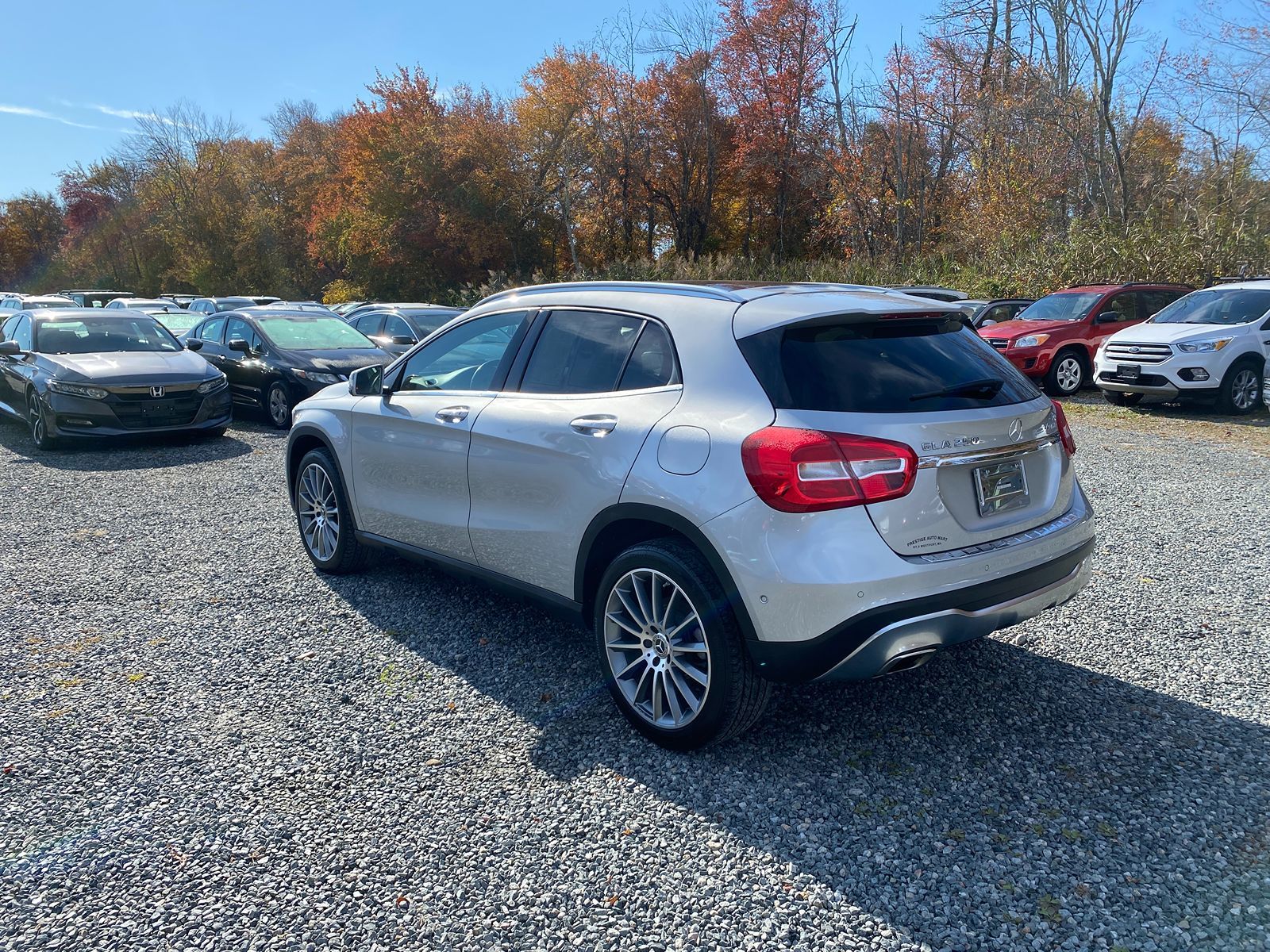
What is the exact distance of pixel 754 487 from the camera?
2.99m

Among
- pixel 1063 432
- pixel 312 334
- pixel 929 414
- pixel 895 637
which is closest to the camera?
pixel 895 637

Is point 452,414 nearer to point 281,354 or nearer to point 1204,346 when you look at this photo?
point 281,354

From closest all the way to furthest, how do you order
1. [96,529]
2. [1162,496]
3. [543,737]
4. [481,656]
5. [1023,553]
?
[1023,553]
[543,737]
[481,656]
[96,529]
[1162,496]

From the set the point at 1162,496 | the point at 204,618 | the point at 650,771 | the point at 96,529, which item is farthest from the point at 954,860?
the point at 96,529

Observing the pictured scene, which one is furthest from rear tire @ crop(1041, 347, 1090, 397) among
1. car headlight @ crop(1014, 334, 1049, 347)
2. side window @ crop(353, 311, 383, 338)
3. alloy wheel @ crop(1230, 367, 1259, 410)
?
side window @ crop(353, 311, 383, 338)

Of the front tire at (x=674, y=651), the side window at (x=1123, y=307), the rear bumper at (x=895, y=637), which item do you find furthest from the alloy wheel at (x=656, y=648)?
the side window at (x=1123, y=307)

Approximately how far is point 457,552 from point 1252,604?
168 inches

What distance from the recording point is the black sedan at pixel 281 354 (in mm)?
11820

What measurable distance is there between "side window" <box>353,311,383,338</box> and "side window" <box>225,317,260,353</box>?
7.92 ft

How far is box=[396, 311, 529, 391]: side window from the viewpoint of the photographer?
4.37 meters

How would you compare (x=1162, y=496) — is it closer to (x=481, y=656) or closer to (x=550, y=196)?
(x=481, y=656)

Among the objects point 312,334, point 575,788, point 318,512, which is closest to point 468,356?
point 318,512

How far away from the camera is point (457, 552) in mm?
4418

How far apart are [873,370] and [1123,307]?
14.3m
